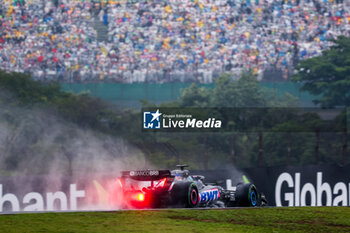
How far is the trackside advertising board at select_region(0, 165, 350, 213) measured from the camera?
16312 mm

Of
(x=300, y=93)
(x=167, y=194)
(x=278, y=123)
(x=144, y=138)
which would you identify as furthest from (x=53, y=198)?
(x=300, y=93)

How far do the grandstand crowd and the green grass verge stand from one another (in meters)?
14.9

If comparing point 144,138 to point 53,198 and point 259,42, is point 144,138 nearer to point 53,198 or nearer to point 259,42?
point 53,198

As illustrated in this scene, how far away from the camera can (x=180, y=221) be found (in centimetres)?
1172

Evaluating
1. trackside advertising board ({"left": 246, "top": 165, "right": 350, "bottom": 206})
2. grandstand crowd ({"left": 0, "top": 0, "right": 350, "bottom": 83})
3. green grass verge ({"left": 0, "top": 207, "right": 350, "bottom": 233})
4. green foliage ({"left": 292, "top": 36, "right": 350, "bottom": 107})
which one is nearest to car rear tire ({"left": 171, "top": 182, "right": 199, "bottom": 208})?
green grass verge ({"left": 0, "top": 207, "right": 350, "bottom": 233})

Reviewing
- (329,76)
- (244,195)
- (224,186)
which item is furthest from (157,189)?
(329,76)

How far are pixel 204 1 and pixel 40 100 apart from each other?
10.6 m

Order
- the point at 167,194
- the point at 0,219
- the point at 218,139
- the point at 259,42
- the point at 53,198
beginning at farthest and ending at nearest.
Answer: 1. the point at 259,42
2. the point at 218,139
3. the point at 53,198
4. the point at 167,194
5. the point at 0,219

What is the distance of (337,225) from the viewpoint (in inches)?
473

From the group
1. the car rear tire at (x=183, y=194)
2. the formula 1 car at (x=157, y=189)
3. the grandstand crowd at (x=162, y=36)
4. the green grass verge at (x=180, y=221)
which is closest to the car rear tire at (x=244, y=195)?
the green grass verge at (x=180, y=221)

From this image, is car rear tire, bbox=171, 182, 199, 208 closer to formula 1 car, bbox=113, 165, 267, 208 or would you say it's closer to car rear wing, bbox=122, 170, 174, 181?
formula 1 car, bbox=113, 165, 267, 208

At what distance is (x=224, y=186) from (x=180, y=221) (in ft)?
A: 21.3

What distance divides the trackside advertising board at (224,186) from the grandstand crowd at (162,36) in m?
9.67

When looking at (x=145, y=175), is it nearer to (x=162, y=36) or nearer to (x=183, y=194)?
(x=183, y=194)
